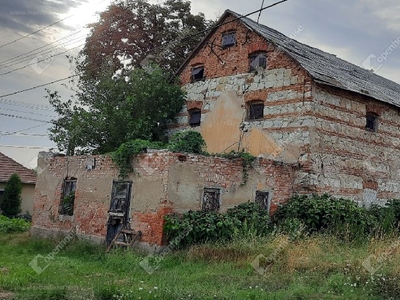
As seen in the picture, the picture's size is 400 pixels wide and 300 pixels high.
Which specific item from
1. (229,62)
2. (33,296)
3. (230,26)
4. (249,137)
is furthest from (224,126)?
(33,296)

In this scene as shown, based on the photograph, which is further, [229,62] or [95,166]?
[229,62]

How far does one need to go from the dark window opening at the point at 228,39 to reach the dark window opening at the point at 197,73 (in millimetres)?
1470

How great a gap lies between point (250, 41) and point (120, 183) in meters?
7.83

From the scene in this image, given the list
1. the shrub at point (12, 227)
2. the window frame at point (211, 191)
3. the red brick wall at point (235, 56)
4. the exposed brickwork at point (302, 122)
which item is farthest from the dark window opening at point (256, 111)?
the shrub at point (12, 227)

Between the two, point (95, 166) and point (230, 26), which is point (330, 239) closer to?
point (95, 166)

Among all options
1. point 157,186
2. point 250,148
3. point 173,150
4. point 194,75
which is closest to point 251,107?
point 250,148

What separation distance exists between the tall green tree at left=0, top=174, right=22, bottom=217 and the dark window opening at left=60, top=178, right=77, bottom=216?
10003 mm

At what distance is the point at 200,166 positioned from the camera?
13.0 m

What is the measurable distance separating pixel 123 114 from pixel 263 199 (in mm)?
6831

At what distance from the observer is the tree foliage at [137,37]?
24.3 m

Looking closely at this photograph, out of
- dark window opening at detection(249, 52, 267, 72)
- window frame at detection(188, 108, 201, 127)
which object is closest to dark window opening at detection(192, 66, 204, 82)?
window frame at detection(188, 108, 201, 127)

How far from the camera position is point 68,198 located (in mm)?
16703

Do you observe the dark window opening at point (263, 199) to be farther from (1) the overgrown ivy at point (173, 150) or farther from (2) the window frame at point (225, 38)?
(2) the window frame at point (225, 38)

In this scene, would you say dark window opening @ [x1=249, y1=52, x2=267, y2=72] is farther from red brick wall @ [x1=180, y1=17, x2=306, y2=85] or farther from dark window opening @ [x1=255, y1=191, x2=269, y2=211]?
dark window opening @ [x1=255, y1=191, x2=269, y2=211]
